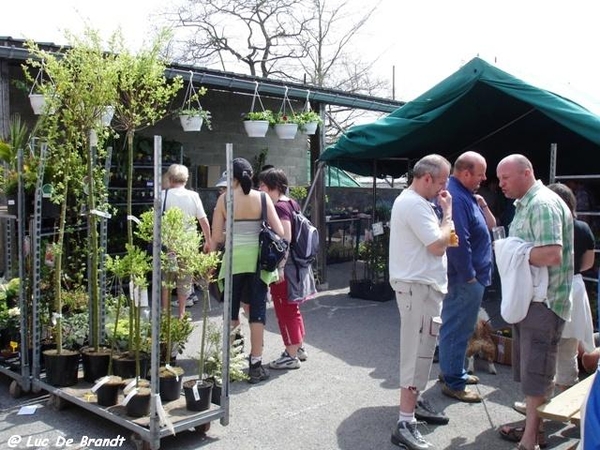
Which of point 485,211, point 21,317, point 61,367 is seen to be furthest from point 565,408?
point 21,317

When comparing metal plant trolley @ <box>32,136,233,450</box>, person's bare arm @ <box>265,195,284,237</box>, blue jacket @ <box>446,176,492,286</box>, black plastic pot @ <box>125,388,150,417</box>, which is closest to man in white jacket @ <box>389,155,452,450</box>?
blue jacket @ <box>446,176,492,286</box>

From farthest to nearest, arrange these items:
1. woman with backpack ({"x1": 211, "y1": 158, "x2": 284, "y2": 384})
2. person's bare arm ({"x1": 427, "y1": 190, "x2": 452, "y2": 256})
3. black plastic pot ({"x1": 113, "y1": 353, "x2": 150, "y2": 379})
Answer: woman with backpack ({"x1": 211, "y1": 158, "x2": 284, "y2": 384}) → black plastic pot ({"x1": 113, "y1": 353, "x2": 150, "y2": 379}) → person's bare arm ({"x1": 427, "y1": 190, "x2": 452, "y2": 256})

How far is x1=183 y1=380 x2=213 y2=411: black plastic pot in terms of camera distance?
4.04 meters

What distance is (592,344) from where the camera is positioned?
473 centimetres

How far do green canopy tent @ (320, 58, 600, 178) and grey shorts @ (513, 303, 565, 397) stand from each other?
108 inches

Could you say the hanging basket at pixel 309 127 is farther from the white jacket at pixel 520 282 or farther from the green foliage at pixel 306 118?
the white jacket at pixel 520 282

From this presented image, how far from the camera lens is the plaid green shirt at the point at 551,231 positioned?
3607 millimetres

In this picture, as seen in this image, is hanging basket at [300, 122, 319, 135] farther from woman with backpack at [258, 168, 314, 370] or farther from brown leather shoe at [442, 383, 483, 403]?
brown leather shoe at [442, 383, 483, 403]

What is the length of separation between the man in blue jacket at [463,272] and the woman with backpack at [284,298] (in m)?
1.35

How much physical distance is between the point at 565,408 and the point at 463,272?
132 cm

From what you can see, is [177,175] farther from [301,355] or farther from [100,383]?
[100,383]

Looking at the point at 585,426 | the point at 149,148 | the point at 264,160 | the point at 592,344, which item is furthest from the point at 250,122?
the point at 585,426

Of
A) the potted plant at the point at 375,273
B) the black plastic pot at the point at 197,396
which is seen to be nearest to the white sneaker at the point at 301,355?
the black plastic pot at the point at 197,396

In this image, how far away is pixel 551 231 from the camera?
141 inches
